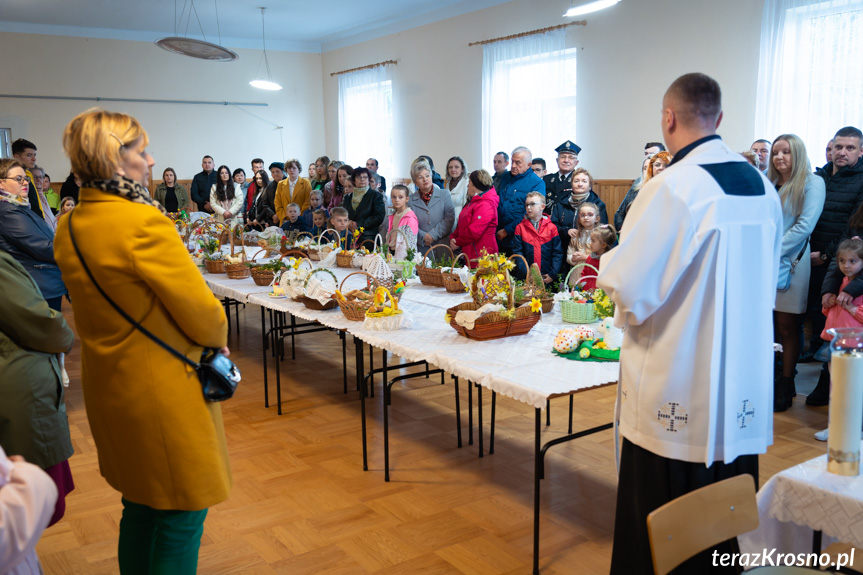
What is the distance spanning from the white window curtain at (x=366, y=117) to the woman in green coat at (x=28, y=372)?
904 cm

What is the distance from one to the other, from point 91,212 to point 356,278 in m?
2.82

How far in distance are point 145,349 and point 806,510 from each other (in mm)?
1590

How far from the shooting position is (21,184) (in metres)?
3.72

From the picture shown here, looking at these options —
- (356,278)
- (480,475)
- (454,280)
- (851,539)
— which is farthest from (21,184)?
(851,539)

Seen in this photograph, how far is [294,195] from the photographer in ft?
26.4

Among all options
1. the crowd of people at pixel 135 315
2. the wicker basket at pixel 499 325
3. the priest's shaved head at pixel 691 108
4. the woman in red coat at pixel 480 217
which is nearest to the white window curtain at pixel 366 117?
the woman in red coat at pixel 480 217

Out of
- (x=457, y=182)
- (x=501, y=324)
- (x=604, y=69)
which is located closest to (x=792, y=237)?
(x=501, y=324)

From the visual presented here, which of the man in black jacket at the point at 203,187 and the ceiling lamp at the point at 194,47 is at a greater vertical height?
the ceiling lamp at the point at 194,47

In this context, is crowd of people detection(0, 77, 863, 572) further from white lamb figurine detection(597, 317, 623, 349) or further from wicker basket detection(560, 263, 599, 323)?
wicker basket detection(560, 263, 599, 323)

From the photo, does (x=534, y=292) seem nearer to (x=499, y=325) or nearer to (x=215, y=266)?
(x=499, y=325)

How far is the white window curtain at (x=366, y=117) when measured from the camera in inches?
434

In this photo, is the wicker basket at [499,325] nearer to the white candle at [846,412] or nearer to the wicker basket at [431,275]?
the wicker basket at [431,275]

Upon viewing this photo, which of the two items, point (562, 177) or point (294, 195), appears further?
point (294, 195)

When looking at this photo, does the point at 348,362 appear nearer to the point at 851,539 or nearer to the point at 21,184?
the point at 21,184
